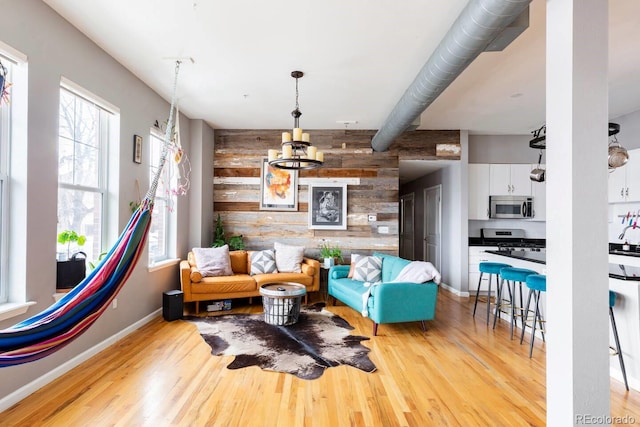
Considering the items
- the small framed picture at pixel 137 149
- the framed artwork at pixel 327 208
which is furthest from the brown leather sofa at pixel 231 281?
the small framed picture at pixel 137 149

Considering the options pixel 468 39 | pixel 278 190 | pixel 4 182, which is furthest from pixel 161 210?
pixel 468 39

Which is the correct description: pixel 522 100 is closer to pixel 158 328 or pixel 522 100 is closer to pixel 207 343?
pixel 207 343

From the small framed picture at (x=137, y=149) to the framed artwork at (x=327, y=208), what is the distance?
285 centimetres

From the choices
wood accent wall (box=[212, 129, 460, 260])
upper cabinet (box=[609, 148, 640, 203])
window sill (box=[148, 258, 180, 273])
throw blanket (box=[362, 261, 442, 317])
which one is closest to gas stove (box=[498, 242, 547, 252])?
upper cabinet (box=[609, 148, 640, 203])

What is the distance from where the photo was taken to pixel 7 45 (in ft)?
7.56

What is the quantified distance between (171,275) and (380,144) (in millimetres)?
3854

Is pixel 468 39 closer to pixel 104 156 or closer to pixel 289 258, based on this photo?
pixel 104 156

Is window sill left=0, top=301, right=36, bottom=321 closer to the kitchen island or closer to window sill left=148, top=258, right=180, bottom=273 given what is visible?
window sill left=148, top=258, right=180, bottom=273

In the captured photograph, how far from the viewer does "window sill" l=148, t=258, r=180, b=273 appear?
14.4 ft

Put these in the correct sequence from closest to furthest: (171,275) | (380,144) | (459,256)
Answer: (171,275), (380,144), (459,256)

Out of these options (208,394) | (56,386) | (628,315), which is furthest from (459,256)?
(56,386)

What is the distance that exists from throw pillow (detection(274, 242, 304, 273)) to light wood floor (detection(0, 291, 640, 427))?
79.0 inches

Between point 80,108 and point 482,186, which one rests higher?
point 80,108

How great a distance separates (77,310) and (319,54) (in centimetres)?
291
